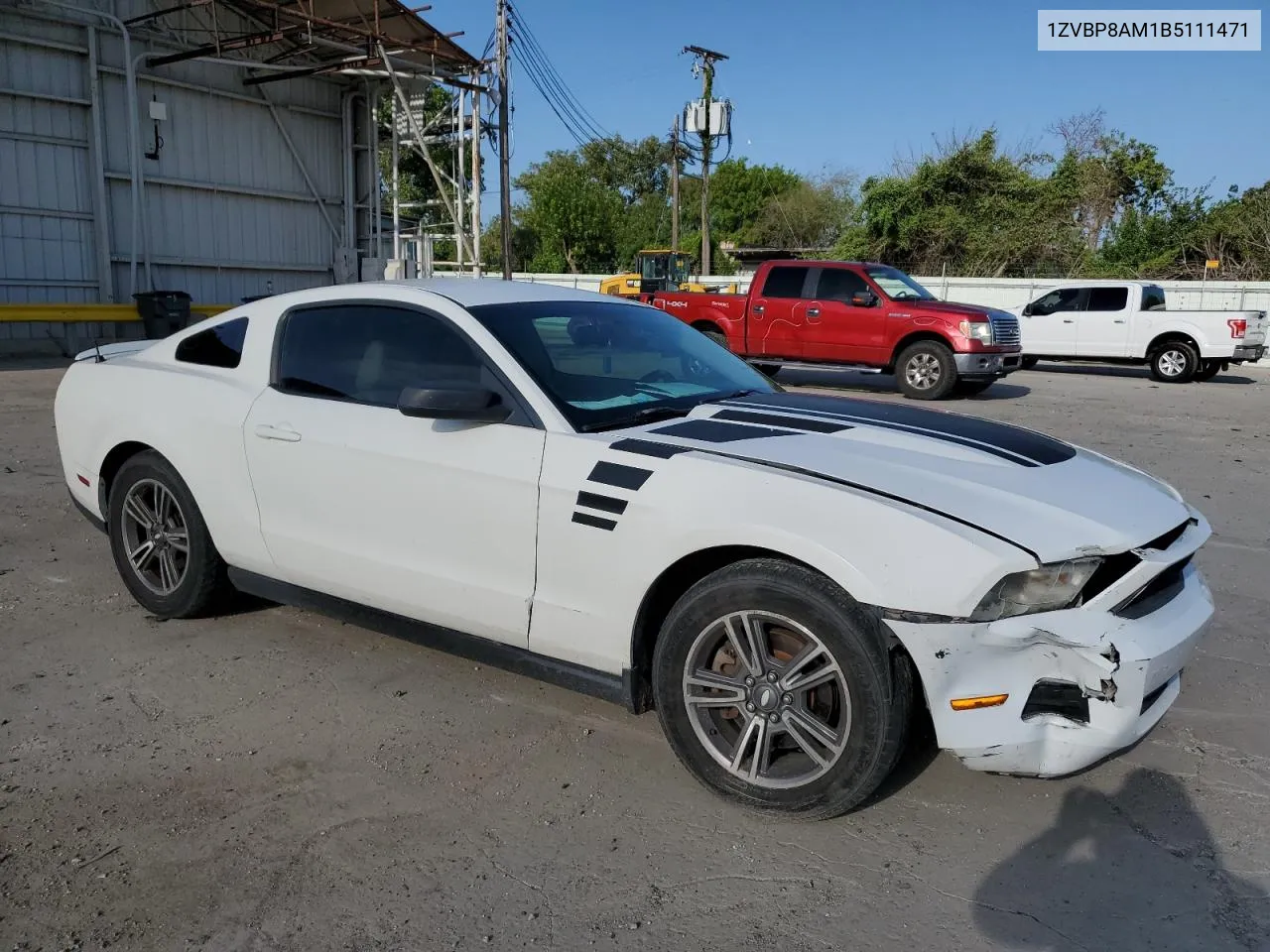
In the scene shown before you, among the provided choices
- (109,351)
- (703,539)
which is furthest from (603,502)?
(109,351)

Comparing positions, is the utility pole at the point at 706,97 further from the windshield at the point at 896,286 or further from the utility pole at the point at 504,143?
the windshield at the point at 896,286

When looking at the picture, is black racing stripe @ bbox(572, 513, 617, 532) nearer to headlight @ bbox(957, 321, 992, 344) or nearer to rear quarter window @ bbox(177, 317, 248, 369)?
rear quarter window @ bbox(177, 317, 248, 369)

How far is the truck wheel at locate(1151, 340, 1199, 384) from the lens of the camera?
60.7 ft

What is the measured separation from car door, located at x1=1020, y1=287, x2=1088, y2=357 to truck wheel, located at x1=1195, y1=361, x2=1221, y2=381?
7.13 ft

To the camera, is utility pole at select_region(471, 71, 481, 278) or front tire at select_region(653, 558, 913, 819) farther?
utility pole at select_region(471, 71, 481, 278)

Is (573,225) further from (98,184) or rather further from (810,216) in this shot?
(98,184)

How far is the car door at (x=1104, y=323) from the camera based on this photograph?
62.6 feet

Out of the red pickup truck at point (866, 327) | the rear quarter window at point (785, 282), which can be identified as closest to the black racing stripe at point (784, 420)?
the red pickup truck at point (866, 327)

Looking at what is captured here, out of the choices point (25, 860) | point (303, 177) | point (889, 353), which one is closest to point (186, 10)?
point (303, 177)

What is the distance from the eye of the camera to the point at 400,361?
3.96 meters

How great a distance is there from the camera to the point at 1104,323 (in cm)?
1927

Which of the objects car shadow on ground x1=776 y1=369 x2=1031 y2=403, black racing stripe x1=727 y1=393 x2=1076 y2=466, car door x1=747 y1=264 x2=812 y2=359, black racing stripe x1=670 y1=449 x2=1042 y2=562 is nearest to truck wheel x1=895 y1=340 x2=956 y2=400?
car shadow on ground x1=776 y1=369 x2=1031 y2=403

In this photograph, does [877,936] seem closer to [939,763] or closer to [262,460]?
[939,763]

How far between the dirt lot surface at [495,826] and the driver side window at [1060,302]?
16696 millimetres
